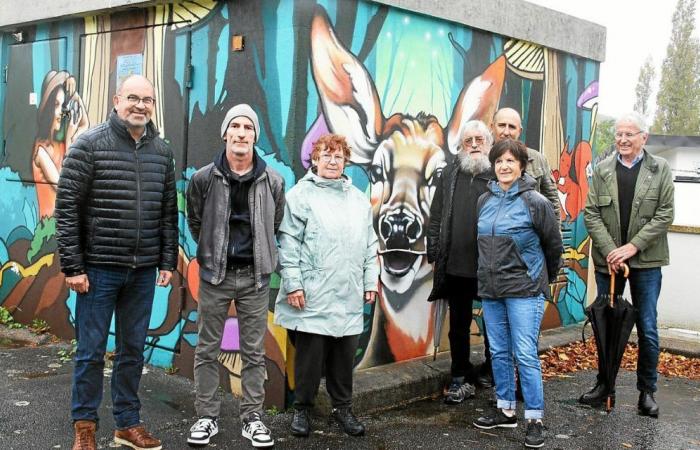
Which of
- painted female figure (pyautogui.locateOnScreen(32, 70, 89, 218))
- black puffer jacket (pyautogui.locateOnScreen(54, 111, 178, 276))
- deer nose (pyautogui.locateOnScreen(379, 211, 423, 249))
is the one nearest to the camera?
black puffer jacket (pyautogui.locateOnScreen(54, 111, 178, 276))

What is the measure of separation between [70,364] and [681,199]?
13795mm

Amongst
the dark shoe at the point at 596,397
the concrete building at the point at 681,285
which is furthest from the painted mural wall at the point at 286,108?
the concrete building at the point at 681,285

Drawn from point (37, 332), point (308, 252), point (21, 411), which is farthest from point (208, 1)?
point (37, 332)

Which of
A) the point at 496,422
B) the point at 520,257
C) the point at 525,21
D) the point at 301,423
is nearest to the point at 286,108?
the point at 520,257

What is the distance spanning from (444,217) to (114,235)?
7.61 ft

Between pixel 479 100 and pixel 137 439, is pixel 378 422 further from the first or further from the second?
pixel 479 100

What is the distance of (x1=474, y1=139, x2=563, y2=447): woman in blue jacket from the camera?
4535 millimetres

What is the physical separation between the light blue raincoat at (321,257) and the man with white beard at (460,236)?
0.89 meters

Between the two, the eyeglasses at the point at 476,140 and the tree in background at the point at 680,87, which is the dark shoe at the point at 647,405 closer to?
the eyeglasses at the point at 476,140

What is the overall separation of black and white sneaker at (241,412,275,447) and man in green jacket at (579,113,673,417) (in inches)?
99.3

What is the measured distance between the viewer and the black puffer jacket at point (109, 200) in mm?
3955

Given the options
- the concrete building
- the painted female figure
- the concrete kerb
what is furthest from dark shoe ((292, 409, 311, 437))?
the concrete building

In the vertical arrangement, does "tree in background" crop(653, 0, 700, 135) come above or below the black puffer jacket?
above

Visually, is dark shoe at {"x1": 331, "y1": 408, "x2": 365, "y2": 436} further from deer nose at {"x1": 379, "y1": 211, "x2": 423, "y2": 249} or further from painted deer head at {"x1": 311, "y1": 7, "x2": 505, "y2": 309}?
deer nose at {"x1": 379, "y1": 211, "x2": 423, "y2": 249}
